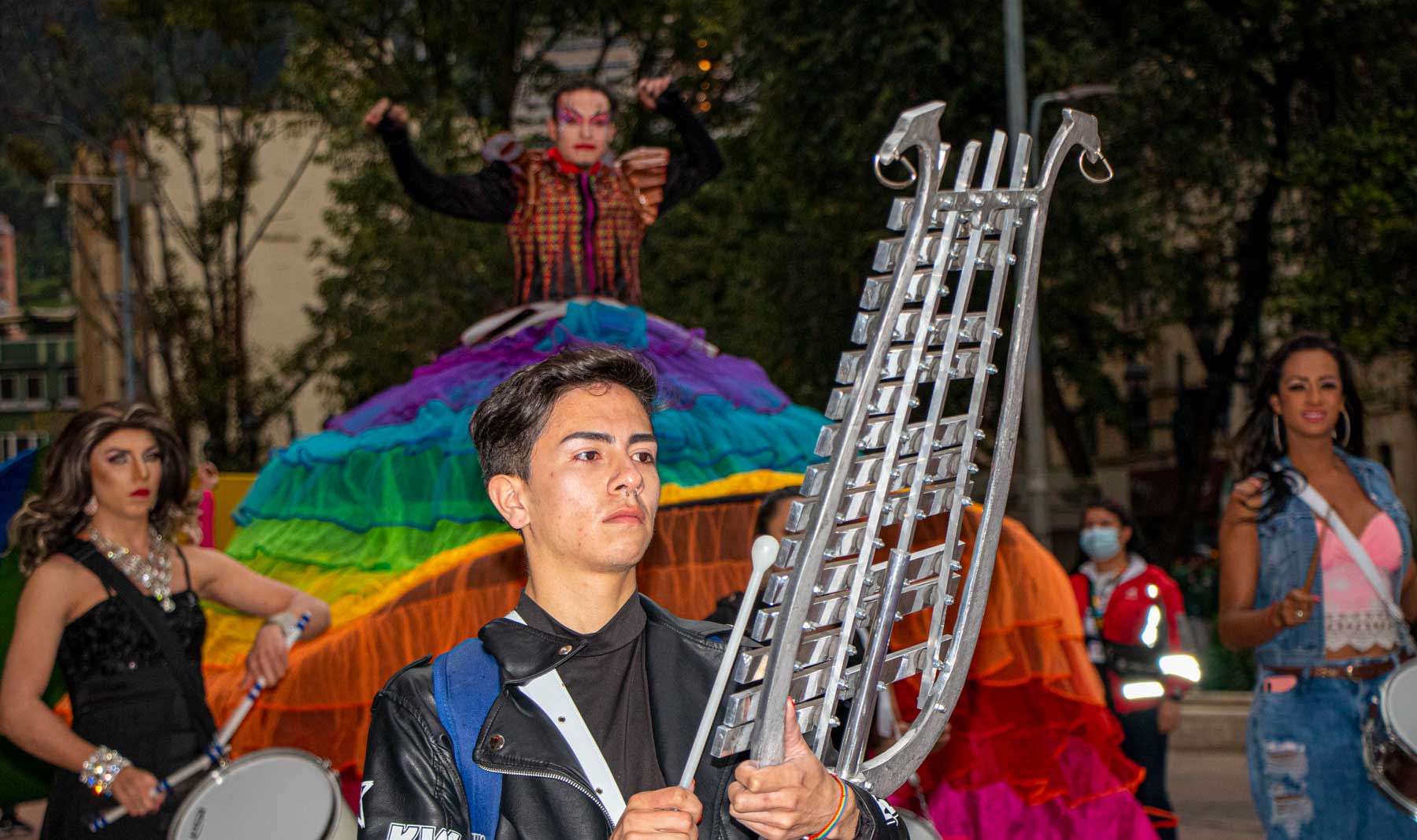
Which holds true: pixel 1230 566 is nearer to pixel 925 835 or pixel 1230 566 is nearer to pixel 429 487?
pixel 925 835

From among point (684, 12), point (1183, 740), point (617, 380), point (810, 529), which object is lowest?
point (1183, 740)

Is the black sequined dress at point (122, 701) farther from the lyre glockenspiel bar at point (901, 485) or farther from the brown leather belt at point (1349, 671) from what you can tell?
the brown leather belt at point (1349, 671)

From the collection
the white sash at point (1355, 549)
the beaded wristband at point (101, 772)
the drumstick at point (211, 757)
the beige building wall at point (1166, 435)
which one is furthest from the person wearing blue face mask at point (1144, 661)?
the beige building wall at point (1166, 435)

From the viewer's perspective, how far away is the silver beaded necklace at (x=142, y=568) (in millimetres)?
4598

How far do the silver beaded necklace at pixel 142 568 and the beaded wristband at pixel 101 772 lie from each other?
18.8 inches

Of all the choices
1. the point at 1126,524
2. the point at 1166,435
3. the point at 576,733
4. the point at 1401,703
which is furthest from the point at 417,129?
the point at 576,733

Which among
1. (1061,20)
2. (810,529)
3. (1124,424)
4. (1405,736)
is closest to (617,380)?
(810,529)

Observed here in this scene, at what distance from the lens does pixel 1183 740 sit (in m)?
12.3

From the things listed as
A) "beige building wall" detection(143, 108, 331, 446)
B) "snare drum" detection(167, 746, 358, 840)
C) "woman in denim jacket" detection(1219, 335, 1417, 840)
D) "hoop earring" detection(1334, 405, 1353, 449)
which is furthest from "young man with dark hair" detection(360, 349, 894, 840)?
"beige building wall" detection(143, 108, 331, 446)

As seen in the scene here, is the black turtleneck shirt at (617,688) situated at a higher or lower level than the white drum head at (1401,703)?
higher

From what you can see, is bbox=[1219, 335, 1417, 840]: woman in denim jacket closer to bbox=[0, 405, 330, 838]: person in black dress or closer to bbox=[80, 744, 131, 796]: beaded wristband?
bbox=[0, 405, 330, 838]: person in black dress

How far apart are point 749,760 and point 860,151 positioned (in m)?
16.6

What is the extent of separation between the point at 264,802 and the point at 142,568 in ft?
2.86

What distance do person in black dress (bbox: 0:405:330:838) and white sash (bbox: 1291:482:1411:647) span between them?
313 centimetres
